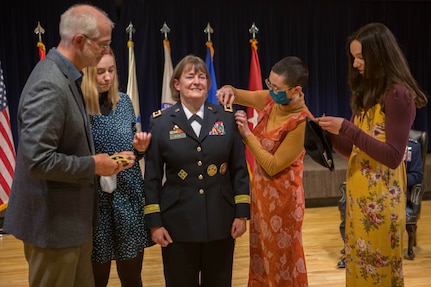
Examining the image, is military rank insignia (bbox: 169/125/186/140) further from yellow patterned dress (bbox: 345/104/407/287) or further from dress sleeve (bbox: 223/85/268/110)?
yellow patterned dress (bbox: 345/104/407/287)

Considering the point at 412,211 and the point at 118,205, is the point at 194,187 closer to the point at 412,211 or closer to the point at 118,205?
the point at 118,205

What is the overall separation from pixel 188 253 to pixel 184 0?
4.43 m

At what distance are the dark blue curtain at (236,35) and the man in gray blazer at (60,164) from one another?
13.8 feet

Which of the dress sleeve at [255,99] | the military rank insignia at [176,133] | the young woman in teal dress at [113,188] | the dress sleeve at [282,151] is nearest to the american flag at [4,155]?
the young woman in teal dress at [113,188]

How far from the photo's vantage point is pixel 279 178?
2639mm

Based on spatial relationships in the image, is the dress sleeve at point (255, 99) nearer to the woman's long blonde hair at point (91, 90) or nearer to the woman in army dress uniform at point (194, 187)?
the woman in army dress uniform at point (194, 187)

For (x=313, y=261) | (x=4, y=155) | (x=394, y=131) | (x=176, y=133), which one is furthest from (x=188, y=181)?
(x=4, y=155)

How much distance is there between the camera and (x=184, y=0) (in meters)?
6.20

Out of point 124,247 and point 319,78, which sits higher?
point 319,78

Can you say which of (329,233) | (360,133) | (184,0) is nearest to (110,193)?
(360,133)

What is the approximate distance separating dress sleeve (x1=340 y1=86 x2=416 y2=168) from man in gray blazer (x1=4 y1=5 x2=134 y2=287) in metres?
0.98

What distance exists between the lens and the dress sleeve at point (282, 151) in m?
2.54

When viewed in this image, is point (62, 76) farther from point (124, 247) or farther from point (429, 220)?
point (429, 220)

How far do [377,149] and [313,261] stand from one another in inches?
87.0
